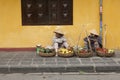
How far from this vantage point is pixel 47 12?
11195 millimetres

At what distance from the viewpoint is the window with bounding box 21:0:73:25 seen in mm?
11164

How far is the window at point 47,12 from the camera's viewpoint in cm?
1116

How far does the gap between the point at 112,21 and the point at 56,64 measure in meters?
2.83

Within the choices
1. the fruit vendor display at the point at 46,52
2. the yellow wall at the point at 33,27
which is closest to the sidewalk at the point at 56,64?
the fruit vendor display at the point at 46,52

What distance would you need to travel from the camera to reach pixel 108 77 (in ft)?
28.4

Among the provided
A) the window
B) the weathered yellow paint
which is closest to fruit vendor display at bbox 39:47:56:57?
the window

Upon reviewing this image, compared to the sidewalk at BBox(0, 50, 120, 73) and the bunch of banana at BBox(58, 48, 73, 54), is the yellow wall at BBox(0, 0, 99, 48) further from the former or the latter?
the sidewalk at BBox(0, 50, 120, 73)

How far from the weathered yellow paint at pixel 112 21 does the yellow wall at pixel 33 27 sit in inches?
11.3

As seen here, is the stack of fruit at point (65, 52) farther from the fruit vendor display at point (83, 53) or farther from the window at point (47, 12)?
the window at point (47, 12)

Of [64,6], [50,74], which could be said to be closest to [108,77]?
[50,74]

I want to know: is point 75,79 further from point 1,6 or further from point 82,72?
point 1,6

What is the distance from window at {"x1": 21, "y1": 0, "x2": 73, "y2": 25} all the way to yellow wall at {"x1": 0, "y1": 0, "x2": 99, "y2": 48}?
0.16m

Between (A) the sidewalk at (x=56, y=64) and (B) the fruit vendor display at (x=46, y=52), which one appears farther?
(B) the fruit vendor display at (x=46, y=52)

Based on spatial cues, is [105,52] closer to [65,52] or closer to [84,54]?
[84,54]
